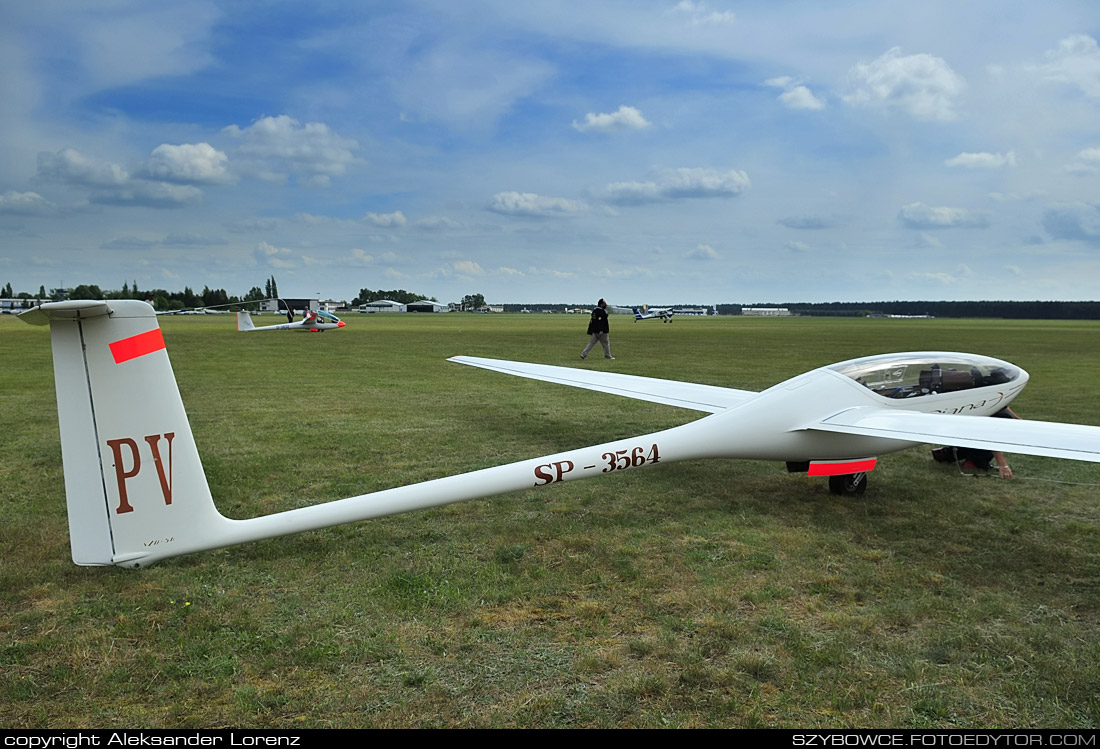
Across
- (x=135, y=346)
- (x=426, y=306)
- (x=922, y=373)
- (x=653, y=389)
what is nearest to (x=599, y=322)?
(x=653, y=389)

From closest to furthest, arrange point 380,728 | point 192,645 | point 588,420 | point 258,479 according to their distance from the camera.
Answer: point 380,728 < point 192,645 < point 258,479 < point 588,420

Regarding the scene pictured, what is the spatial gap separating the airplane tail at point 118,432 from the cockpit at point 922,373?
21.2 feet

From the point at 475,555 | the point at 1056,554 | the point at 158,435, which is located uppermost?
the point at 158,435

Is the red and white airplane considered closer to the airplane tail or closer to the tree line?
the airplane tail

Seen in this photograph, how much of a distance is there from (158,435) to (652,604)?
11.5 ft

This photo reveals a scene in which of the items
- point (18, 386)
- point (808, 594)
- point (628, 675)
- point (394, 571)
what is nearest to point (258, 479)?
point (394, 571)

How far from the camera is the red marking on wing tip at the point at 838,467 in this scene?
6.91m

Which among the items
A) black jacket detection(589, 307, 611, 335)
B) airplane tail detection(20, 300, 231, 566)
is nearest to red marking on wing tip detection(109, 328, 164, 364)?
airplane tail detection(20, 300, 231, 566)

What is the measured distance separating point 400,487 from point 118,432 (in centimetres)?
240

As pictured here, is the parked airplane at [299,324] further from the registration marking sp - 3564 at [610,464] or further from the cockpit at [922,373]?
the cockpit at [922,373]

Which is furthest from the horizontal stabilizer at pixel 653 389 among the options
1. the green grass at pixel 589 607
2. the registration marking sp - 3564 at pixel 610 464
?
the registration marking sp - 3564 at pixel 610 464

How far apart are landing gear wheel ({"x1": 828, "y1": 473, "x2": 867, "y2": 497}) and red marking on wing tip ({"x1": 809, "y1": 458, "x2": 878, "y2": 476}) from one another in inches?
11.2

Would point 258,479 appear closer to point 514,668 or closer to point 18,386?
point 514,668

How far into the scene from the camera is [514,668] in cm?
388
